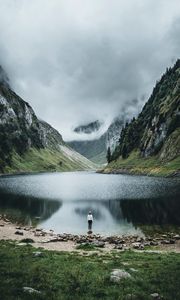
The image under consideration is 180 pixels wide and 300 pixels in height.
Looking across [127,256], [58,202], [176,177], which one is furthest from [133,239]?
[176,177]

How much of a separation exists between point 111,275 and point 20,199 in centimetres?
8974

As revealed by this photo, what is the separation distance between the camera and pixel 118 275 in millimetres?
26219

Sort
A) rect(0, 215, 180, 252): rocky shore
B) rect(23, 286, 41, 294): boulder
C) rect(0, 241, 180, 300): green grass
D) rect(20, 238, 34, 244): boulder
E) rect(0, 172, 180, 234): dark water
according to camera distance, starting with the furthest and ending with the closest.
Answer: rect(0, 172, 180, 234): dark water
rect(20, 238, 34, 244): boulder
rect(0, 215, 180, 252): rocky shore
rect(0, 241, 180, 300): green grass
rect(23, 286, 41, 294): boulder

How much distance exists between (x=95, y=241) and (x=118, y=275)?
24.3m

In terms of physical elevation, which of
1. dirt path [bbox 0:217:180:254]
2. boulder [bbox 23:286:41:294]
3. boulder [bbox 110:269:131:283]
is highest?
dirt path [bbox 0:217:180:254]

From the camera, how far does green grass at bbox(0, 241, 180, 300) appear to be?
21656 mm

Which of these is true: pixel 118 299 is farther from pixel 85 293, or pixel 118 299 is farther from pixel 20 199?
pixel 20 199

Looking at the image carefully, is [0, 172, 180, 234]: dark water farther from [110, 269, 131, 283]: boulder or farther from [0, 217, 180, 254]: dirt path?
[110, 269, 131, 283]: boulder

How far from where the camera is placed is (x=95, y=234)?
5969cm

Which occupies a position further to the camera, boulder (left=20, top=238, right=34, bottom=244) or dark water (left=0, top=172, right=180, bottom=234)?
dark water (left=0, top=172, right=180, bottom=234)

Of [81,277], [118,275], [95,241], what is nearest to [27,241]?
[95,241]

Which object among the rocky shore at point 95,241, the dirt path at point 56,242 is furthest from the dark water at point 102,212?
the dirt path at point 56,242

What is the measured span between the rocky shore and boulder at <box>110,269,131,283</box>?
17979 millimetres

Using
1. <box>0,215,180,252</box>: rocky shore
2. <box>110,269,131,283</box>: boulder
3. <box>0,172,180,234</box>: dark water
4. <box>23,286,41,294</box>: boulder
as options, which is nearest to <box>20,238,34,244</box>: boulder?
<box>0,215,180,252</box>: rocky shore
